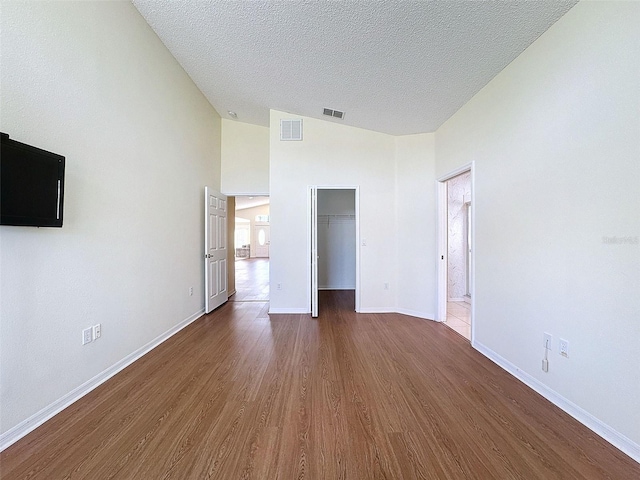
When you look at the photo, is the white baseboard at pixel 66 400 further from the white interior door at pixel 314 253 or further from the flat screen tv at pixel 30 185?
the white interior door at pixel 314 253

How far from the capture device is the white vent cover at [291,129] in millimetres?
4125

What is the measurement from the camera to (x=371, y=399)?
1867 mm

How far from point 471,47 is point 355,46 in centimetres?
99

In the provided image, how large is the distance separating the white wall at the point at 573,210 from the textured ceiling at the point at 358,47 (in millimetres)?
359

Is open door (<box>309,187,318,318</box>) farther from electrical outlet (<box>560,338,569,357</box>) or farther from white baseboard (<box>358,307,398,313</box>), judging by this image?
electrical outlet (<box>560,338,569,357</box>)

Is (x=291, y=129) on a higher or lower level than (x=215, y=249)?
higher

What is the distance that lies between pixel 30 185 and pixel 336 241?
5206 mm

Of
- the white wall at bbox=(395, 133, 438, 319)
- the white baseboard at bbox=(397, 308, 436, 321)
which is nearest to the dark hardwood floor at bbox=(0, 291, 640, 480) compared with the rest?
the white baseboard at bbox=(397, 308, 436, 321)

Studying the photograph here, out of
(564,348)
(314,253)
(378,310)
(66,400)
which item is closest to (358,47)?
(314,253)

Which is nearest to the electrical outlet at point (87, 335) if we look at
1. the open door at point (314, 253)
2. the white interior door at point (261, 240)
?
the open door at point (314, 253)

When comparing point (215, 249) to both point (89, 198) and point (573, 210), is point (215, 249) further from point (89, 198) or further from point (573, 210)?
point (573, 210)

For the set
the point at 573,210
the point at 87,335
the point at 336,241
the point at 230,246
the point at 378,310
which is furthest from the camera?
the point at 336,241

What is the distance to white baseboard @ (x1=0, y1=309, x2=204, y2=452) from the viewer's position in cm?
Answer: 146

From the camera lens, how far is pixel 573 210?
1735 millimetres
